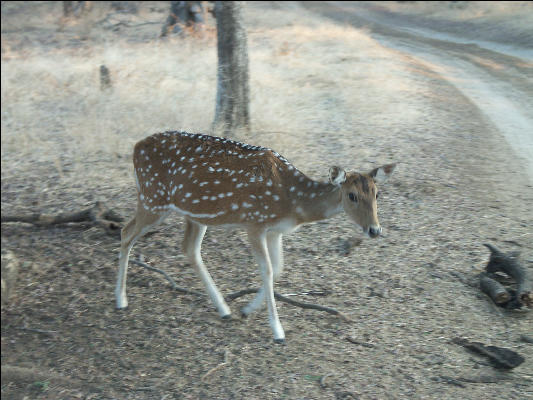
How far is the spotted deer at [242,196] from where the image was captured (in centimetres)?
486

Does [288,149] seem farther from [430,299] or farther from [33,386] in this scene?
[33,386]

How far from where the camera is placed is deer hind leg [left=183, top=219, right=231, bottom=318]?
5375mm

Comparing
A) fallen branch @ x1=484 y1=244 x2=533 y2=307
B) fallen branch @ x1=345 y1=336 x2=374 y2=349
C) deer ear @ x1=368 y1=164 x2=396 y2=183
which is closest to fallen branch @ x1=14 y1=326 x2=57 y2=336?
fallen branch @ x1=345 y1=336 x2=374 y2=349

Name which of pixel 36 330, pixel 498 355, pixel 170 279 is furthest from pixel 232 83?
pixel 498 355

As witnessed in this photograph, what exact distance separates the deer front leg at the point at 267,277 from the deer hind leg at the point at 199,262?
517 mm

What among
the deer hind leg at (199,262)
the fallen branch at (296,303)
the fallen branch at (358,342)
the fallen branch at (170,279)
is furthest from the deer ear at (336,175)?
the fallen branch at (170,279)

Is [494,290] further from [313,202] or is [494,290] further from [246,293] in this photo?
[246,293]

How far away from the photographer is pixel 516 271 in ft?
18.1

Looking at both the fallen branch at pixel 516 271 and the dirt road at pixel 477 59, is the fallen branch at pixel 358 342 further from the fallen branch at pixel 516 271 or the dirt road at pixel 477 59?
the dirt road at pixel 477 59

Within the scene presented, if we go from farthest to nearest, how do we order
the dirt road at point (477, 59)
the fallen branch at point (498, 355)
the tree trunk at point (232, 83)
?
1. the dirt road at point (477, 59)
2. the tree trunk at point (232, 83)
3. the fallen branch at point (498, 355)

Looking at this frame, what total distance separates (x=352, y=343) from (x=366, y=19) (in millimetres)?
22231

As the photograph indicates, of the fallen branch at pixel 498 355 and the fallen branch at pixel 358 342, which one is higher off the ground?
the fallen branch at pixel 498 355

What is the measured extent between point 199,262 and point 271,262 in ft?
2.22

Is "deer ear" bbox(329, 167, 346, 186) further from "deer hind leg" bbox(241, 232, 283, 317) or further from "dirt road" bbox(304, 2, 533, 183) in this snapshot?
"dirt road" bbox(304, 2, 533, 183)
